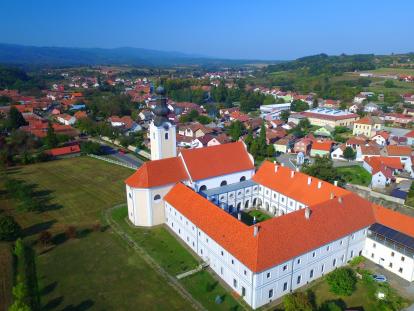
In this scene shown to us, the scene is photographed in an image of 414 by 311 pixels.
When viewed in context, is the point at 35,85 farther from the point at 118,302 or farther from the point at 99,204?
the point at 118,302

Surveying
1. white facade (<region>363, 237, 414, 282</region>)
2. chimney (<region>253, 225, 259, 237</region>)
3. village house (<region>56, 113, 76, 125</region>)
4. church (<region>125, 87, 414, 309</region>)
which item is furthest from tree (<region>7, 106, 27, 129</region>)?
white facade (<region>363, 237, 414, 282</region>)

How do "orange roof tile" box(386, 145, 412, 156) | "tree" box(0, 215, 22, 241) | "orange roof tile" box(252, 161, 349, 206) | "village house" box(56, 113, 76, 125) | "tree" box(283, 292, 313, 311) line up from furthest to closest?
"village house" box(56, 113, 76, 125) < "orange roof tile" box(386, 145, 412, 156) < "orange roof tile" box(252, 161, 349, 206) < "tree" box(0, 215, 22, 241) < "tree" box(283, 292, 313, 311)

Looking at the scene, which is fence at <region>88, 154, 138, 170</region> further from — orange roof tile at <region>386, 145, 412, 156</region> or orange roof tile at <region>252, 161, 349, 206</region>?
orange roof tile at <region>386, 145, 412, 156</region>

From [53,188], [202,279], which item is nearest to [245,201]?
[202,279]

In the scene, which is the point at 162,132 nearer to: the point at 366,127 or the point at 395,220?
the point at 395,220

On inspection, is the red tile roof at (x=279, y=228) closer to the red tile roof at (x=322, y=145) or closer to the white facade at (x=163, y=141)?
the white facade at (x=163, y=141)
